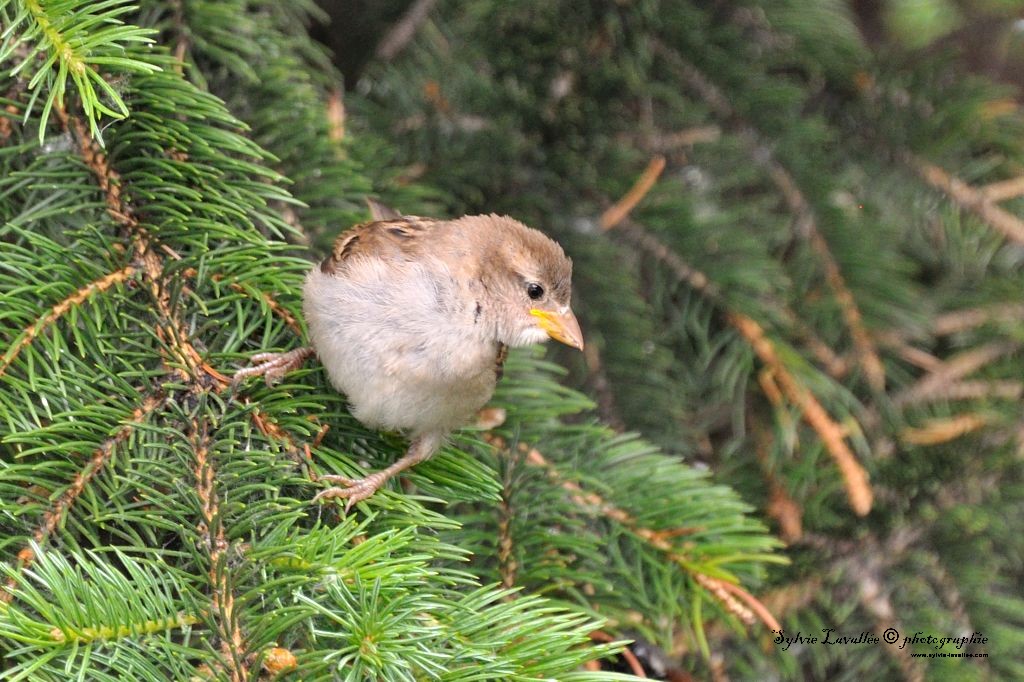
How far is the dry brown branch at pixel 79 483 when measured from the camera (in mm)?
975

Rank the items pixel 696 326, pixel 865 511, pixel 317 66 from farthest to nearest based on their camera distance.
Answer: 1. pixel 317 66
2. pixel 696 326
3. pixel 865 511

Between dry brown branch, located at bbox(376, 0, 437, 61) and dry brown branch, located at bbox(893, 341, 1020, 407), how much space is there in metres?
1.20

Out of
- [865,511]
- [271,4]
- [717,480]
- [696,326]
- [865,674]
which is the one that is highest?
[271,4]

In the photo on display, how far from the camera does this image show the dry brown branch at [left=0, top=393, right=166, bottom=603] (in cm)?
97

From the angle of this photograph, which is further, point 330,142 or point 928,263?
point 928,263

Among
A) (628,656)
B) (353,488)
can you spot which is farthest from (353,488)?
(628,656)

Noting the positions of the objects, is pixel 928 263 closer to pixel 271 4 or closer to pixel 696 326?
pixel 696 326

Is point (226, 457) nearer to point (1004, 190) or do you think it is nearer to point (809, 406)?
point (809, 406)

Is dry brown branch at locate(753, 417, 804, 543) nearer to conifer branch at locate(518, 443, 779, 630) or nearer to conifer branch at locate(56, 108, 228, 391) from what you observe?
conifer branch at locate(518, 443, 779, 630)

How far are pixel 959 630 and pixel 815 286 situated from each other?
0.65 meters

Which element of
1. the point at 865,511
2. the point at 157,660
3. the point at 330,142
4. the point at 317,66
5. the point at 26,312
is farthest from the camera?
the point at 317,66

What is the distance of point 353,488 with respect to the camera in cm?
114

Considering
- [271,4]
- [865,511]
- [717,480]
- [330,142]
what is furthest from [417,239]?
[865,511]

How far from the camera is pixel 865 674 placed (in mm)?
1632
